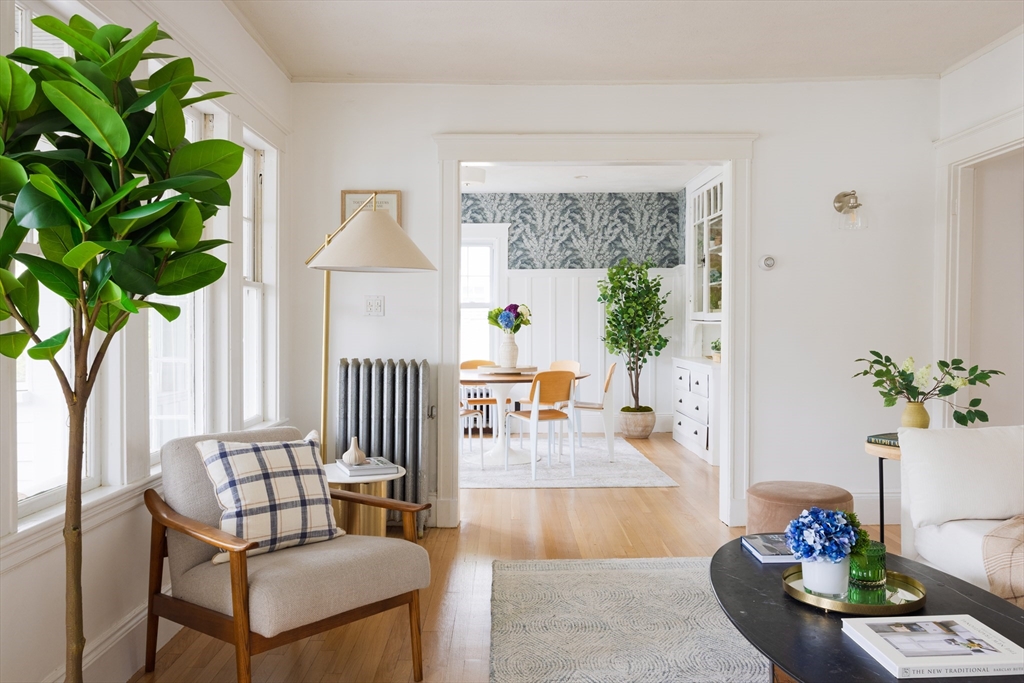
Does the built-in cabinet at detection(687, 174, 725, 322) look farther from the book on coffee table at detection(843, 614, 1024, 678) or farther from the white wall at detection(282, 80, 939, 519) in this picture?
the book on coffee table at detection(843, 614, 1024, 678)

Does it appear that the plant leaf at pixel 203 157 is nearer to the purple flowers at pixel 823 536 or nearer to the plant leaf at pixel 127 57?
the plant leaf at pixel 127 57

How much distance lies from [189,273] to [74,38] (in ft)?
1.71

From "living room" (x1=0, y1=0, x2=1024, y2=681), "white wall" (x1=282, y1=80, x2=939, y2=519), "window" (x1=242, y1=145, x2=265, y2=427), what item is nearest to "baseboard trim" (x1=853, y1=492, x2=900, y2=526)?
"living room" (x1=0, y1=0, x2=1024, y2=681)

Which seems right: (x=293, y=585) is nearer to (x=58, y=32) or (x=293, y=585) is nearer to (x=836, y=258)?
(x=58, y=32)

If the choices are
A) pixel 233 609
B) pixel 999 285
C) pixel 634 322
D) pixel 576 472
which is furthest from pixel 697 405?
pixel 233 609

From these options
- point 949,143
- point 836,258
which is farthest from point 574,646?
point 949,143

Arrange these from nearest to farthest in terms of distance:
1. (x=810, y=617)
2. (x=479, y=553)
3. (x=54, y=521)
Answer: (x=810, y=617)
(x=54, y=521)
(x=479, y=553)

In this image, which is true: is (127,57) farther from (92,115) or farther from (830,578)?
(830,578)

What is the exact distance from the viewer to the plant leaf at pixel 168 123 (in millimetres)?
1578

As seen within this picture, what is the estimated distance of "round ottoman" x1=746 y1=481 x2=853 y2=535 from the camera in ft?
10.7

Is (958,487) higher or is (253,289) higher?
(253,289)

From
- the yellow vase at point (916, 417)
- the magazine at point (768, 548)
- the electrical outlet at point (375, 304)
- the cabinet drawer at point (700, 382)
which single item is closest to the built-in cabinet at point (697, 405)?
the cabinet drawer at point (700, 382)

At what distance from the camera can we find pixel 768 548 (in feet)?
7.98

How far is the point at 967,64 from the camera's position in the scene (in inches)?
161
